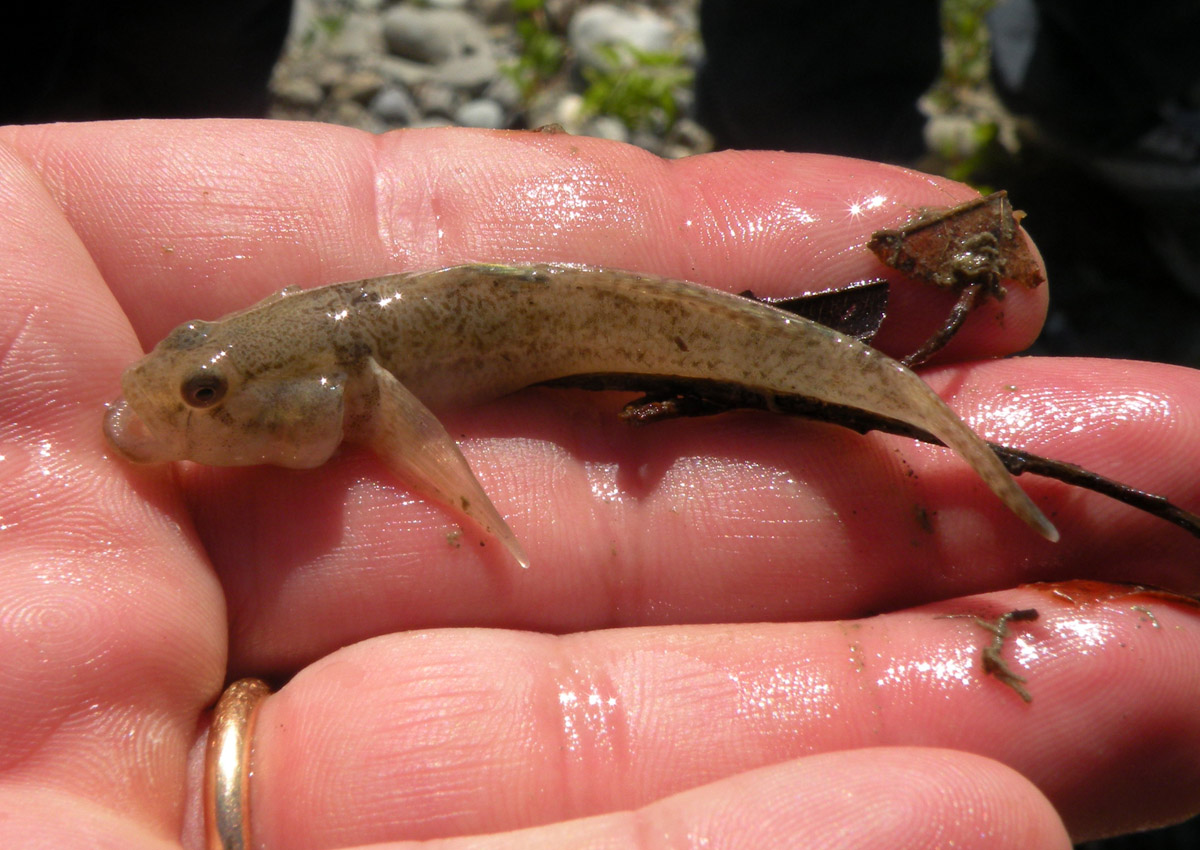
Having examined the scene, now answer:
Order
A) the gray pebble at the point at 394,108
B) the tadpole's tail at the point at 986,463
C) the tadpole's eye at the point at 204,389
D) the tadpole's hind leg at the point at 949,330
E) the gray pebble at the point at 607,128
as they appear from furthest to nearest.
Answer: the gray pebble at the point at 394,108 < the gray pebble at the point at 607,128 < the tadpole's hind leg at the point at 949,330 < the tadpole's tail at the point at 986,463 < the tadpole's eye at the point at 204,389

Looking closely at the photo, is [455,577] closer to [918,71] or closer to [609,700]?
[609,700]

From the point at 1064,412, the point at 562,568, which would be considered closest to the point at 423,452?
the point at 562,568

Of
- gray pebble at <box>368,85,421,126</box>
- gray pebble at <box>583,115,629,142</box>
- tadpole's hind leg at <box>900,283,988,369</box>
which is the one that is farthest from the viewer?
gray pebble at <box>368,85,421,126</box>

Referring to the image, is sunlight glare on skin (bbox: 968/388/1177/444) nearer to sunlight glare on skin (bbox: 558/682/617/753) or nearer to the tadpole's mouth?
sunlight glare on skin (bbox: 558/682/617/753)

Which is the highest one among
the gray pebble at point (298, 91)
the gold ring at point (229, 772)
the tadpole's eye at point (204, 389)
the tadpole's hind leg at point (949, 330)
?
the tadpole's hind leg at point (949, 330)

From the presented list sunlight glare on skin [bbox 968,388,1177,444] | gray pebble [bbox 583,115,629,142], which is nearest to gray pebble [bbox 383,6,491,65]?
gray pebble [bbox 583,115,629,142]

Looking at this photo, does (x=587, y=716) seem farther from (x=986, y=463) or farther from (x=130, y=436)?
(x=130, y=436)

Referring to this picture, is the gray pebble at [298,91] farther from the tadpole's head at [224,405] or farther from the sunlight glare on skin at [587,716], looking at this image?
the sunlight glare on skin at [587,716]

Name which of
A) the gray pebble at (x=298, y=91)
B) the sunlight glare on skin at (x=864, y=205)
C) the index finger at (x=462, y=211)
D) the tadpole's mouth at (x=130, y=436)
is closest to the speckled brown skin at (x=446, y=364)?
the tadpole's mouth at (x=130, y=436)
